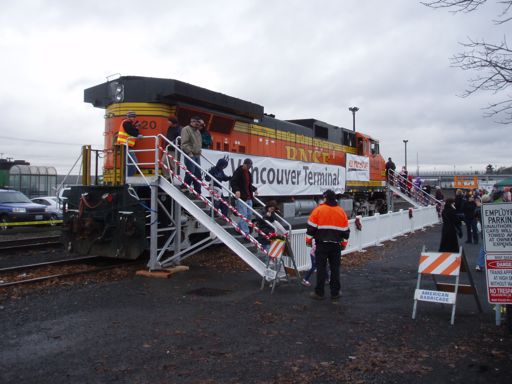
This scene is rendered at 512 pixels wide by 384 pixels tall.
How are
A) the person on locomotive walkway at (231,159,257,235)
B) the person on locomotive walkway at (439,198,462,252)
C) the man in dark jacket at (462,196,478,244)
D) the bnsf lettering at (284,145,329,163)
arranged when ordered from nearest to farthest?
the person on locomotive walkway at (231,159,257,235)
the person on locomotive walkway at (439,198,462,252)
the man in dark jacket at (462,196,478,244)
the bnsf lettering at (284,145,329,163)

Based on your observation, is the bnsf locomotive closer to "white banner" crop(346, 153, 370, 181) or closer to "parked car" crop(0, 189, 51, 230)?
Result: "white banner" crop(346, 153, 370, 181)

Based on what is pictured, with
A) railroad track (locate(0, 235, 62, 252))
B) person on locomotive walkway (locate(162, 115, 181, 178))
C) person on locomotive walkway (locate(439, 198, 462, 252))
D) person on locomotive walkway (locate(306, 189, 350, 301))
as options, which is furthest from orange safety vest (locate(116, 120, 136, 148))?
person on locomotive walkway (locate(439, 198, 462, 252))

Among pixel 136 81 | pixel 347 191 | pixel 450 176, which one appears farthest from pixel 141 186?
pixel 450 176

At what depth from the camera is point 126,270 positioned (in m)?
10.3

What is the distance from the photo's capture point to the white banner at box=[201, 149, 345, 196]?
1262cm

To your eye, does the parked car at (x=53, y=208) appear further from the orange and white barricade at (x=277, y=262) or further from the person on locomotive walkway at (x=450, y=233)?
the person on locomotive walkway at (x=450, y=233)

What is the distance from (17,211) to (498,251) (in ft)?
61.5

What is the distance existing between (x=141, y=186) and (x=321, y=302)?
505cm

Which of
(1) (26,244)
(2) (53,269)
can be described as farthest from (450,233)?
(1) (26,244)

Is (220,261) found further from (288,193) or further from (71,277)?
(288,193)

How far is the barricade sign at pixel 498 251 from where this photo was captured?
19.7 feet

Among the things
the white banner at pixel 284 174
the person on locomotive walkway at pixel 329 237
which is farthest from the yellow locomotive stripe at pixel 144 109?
the person on locomotive walkway at pixel 329 237

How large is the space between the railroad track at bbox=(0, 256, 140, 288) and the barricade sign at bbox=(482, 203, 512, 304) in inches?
300

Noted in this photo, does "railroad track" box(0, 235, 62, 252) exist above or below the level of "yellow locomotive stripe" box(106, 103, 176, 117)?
below
